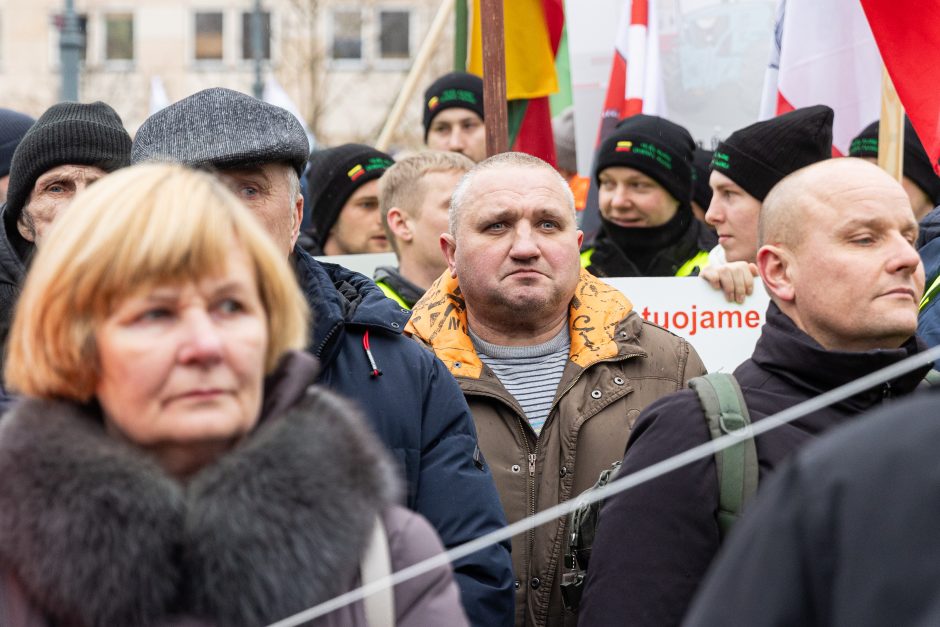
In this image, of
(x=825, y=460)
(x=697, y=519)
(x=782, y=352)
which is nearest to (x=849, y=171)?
(x=782, y=352)

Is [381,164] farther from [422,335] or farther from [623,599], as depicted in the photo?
[623,599]

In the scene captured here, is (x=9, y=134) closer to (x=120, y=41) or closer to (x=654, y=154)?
(x=654, y=154)

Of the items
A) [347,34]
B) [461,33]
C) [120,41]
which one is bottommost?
[461,33]

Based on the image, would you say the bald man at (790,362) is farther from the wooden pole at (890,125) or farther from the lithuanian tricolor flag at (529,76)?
the lithuanian tricolor flag at (529,76)

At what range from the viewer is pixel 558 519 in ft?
12.7

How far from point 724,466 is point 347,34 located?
1146 inches

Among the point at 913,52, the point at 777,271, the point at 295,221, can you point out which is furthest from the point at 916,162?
the point at 295,221

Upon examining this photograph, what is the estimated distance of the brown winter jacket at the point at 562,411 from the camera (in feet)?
12.6

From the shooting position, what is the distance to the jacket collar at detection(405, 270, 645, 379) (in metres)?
4.11

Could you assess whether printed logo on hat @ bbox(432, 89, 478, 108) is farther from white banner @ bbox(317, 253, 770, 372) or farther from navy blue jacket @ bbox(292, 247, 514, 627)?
navy blue jacket @ bbox(292, 247, 514, 627)

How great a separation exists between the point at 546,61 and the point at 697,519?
4.24 metres

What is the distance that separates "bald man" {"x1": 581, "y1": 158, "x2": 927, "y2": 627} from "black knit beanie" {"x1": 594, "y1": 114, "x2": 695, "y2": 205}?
2.32 m

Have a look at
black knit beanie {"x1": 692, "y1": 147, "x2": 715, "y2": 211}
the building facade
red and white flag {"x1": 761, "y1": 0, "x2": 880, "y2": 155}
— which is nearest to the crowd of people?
red and white flag {"x1": 761, "y1": 0, "x2": 880, "y2": 155}

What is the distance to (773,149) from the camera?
5250mm
